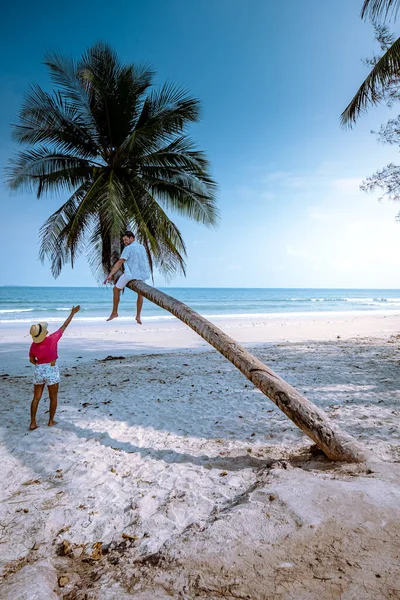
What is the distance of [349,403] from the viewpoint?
20.2ft

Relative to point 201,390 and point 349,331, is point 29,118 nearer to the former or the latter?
point 201,390

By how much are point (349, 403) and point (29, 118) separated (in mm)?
10019

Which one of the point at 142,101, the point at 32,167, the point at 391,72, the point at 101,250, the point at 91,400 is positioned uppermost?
the point at 142,101

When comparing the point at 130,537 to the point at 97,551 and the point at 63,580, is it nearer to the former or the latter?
the point at 97,551

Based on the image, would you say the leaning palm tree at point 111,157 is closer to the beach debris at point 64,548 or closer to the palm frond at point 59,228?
the palm frond at point 59,228

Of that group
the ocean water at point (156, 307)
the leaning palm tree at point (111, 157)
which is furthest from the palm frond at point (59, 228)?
the ocean water at point (156, 307)

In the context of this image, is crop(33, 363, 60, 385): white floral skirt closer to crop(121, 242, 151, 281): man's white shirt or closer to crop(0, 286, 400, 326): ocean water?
crop(121, 242, 151, 281): man's white shirt

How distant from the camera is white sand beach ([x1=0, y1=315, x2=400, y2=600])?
226 centimetres

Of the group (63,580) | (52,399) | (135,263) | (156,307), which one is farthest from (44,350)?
(156,307)

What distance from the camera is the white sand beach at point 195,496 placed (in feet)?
7.40

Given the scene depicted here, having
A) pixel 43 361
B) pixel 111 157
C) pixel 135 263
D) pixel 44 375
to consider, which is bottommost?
pixel 44 375

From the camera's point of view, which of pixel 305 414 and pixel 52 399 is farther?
pixel 52 399

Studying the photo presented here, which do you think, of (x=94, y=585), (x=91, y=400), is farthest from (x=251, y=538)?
(x=91, y=400)

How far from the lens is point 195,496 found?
3.47 metres
